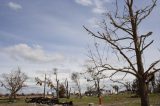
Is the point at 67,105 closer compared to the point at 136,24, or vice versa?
the point at 136,24

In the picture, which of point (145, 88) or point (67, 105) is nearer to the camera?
point (145, 88)

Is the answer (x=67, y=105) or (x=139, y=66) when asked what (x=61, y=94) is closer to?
(x=67, y=105)

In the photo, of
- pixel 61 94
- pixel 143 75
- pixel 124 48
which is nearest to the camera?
pixel 143 75

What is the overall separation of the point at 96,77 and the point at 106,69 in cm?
61

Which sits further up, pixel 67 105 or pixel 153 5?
pixel 153 5

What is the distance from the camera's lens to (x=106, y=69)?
15008 mm

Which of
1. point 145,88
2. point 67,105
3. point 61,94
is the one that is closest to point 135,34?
point 145,88

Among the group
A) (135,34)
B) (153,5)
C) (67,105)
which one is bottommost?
(67,105)

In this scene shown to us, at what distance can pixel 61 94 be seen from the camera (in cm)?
11469

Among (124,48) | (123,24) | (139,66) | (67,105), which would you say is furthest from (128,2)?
(67,105)

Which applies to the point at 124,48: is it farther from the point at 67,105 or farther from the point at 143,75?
the point at 67,105

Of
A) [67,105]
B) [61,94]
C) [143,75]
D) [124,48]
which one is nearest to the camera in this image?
[143,75]

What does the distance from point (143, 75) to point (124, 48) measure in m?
1.68

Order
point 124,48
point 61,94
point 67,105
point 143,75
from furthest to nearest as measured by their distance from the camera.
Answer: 1. point 61,94
2. point 67,105
3. point 124,48
4. point 143,75
